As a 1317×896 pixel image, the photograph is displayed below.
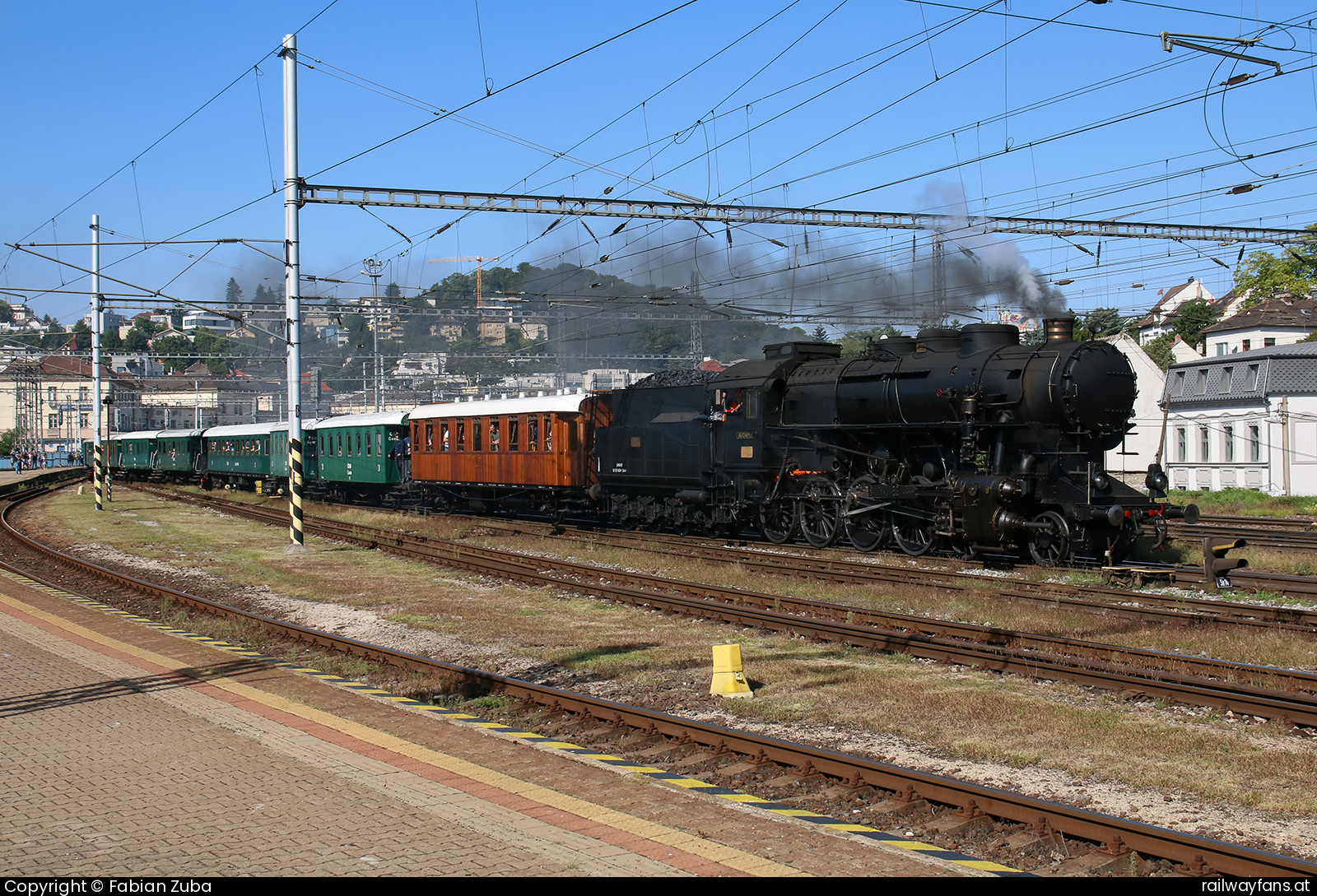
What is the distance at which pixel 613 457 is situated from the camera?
85.1ft

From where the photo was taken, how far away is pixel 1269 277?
59.2 m

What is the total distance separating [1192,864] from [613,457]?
20.9 meters

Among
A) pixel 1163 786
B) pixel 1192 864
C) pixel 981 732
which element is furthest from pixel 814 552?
pixel 1192 864

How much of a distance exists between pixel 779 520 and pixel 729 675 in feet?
Answer: 41.2

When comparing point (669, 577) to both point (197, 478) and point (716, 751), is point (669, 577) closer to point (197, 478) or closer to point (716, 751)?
point (716, 751)

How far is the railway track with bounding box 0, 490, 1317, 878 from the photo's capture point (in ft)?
17.9

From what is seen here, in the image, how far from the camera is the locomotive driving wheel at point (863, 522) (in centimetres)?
1972

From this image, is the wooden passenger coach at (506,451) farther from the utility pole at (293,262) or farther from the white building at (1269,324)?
the white building at (1269,324)

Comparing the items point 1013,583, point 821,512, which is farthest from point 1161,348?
point 1013,583

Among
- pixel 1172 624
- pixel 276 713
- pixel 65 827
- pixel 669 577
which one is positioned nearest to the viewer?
pixel 65 827

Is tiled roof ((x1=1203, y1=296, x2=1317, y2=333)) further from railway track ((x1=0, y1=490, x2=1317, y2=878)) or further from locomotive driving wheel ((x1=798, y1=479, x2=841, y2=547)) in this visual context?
railway track ((x1=0, y1=490, x2=1317, y2=878))

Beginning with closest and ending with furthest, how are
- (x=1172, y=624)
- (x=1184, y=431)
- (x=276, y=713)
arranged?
(x=276, y=713) < (x=1172, y=624) < (x=1184, y=431)

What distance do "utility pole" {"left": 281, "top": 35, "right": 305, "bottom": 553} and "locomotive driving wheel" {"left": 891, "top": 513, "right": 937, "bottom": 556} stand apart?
12.5m

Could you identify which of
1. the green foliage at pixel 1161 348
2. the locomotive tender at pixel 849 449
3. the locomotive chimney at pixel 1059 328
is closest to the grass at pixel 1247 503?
the locomotive tender at pixel 849 449
